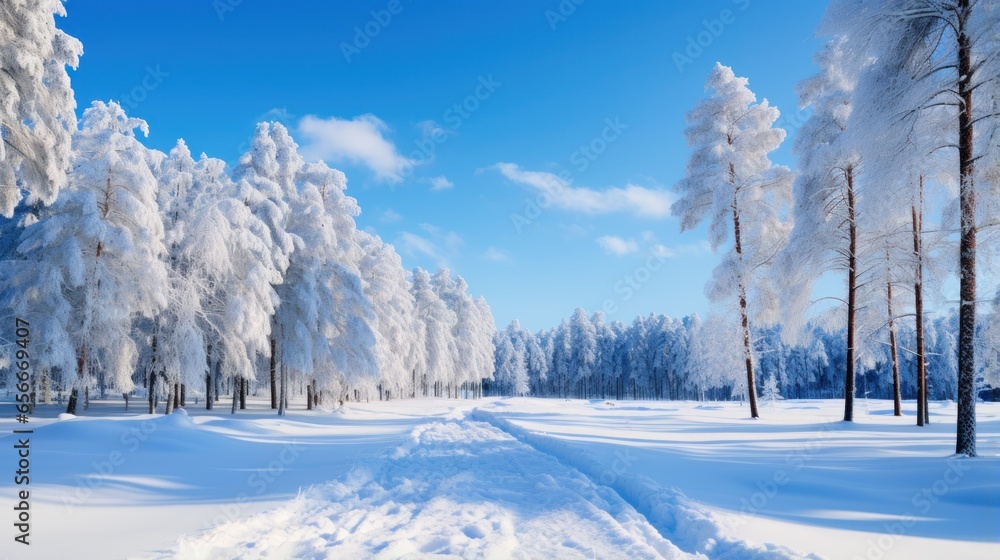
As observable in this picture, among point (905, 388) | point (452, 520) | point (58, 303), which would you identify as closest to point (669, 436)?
point (452, 520)

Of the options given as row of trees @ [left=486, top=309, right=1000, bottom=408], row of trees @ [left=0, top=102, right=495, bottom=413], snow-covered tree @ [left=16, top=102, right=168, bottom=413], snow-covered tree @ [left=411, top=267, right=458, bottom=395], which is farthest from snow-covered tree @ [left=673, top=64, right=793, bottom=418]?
row of trees @ [left=486, top=309, right=1000, bottom=408]

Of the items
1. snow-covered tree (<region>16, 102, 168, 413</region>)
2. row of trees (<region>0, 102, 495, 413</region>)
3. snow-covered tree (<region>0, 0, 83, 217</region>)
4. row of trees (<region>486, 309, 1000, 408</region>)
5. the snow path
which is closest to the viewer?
the snow path

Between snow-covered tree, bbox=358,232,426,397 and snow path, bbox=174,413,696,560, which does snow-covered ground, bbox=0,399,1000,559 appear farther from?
snow-covered tree, bbox=358,232,426,397

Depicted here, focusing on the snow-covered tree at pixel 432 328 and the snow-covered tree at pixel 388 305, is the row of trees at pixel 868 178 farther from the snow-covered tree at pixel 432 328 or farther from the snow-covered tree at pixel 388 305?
the snow-covered tree at pixel 432 328

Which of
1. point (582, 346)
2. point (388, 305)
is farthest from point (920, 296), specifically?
point (582, 346)

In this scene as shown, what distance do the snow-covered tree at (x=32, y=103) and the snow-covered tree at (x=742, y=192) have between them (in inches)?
833

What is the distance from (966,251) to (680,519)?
8.58 meters

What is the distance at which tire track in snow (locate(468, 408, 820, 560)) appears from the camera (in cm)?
511

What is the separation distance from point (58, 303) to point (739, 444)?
2328cm

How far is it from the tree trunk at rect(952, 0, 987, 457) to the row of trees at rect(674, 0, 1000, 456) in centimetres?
2

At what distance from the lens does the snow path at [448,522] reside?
5.27 meters

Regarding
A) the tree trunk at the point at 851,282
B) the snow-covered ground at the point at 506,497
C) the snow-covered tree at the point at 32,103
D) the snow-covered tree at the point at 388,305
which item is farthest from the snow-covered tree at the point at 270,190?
the tree trunk at the point at 851,282

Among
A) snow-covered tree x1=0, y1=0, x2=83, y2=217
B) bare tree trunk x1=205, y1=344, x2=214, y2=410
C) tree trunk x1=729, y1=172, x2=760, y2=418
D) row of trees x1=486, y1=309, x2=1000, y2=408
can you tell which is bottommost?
row of trees x1=486, y1=309, x2=1000, y2=408

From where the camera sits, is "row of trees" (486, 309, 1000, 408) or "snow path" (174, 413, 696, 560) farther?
"row of trees" (486, 309, 1000, 408)
